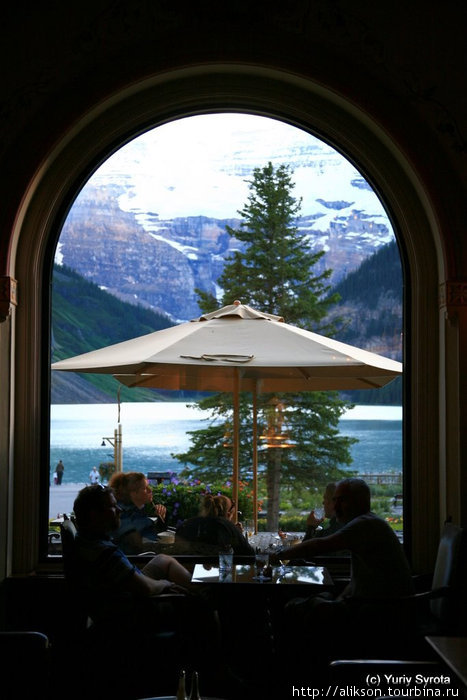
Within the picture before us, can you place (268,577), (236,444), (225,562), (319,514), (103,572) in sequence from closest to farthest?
(103,572), (268,577), (225,562), (319,514), (236,444)

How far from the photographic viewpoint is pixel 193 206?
5.60m

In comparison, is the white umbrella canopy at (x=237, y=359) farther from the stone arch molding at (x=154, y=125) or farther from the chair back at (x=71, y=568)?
the chair back at (x=71, y=568)

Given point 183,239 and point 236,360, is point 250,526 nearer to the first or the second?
point 236,360

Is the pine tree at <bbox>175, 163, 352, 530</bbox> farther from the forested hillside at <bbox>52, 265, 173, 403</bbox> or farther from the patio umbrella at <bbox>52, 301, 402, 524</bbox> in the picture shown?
the forested hillside at <bbox>52, 265, 173, 403</bbox>

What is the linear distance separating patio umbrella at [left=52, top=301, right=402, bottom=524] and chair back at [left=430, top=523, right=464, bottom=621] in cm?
118

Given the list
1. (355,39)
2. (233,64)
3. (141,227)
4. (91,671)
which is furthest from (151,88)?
(91,671)

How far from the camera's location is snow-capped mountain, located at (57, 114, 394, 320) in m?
5.49

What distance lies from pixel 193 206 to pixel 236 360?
1.33m

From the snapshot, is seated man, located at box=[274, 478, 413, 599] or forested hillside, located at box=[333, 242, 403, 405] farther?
forested hillside, located at box=[333, 242, 403, 405]

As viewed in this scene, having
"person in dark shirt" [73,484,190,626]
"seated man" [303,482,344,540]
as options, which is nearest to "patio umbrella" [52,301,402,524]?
"seated man" [303,482,344,540]

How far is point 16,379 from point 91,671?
6.50ft

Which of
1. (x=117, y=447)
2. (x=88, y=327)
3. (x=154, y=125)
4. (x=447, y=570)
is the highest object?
(x=154, y=125)

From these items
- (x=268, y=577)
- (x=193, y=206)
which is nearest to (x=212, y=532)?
(x=268, y=577)

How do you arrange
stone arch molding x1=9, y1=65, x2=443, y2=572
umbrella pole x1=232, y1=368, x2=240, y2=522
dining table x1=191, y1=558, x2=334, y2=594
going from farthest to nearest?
umbrella pole x1=232, y1=368, x2=240, y2=522, stone arch molding x1=9, y1=65, x2=443, y2=572, dining table x1=191, y1=558, x2=334, y2=594
